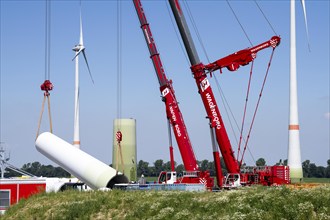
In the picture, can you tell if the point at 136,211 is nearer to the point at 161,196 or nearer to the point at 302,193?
the point at 161,196

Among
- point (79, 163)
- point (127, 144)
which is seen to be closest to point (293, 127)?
point (127, 144)

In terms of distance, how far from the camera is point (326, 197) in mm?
25469

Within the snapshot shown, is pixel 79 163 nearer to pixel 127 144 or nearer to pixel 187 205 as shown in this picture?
pixel 187 205

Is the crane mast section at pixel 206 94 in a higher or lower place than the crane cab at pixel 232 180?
higher

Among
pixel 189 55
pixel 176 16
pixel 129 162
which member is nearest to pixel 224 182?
pixel 189 55

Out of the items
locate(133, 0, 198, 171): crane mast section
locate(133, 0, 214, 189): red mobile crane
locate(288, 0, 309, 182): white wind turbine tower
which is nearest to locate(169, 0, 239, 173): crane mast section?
locate(133, 0, 214, 189): red mobile crane

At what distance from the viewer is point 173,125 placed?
46625 mm

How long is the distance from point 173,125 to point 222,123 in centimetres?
553

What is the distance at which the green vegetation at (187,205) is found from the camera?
25.0m

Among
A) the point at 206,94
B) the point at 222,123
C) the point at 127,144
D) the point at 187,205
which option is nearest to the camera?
the point at 187,205

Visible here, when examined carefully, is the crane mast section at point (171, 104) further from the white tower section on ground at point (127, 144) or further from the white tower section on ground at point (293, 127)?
the white tower section on ground at point (127, 144)

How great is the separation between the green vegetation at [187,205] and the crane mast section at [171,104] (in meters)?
12.9

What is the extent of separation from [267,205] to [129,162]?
4142 cm

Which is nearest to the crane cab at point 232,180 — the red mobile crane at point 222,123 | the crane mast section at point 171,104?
the red mobile crane at point 222,123
